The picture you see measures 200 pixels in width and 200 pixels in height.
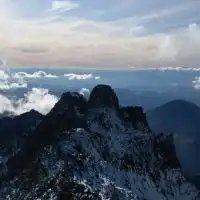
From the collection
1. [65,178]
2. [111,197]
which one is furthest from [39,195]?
[111,197]

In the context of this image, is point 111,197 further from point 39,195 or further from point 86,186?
point 39,195

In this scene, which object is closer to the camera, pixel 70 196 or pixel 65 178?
pixel 70 196

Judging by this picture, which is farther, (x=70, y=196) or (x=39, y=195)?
(x=39, y=195)

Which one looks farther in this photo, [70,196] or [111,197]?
[111,197]

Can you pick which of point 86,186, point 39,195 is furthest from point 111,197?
point 39,195

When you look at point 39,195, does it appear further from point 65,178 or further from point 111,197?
point 111,197
